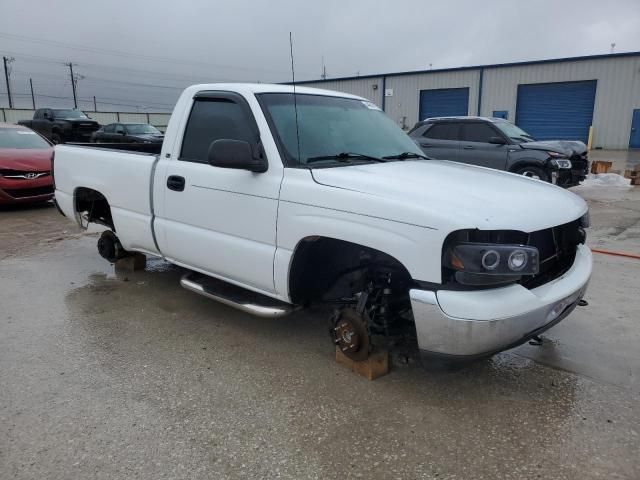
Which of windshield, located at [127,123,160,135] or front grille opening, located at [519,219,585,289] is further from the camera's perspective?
windshield, located at [127,123,160,135]

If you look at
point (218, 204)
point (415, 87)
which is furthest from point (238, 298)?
point (415, 87)

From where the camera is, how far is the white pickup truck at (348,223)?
8.73 feet

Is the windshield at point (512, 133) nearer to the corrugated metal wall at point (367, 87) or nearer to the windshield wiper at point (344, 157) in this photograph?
the windshield wiper at point (344, 157)

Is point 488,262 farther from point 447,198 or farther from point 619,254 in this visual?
point 619,254

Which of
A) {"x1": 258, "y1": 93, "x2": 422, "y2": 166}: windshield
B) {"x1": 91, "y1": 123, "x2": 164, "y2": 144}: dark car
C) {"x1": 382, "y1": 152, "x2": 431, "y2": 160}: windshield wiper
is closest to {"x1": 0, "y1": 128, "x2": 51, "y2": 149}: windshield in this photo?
{"x1": 258, "y1": 93, "x2": 422, "y2": 166}: windshield

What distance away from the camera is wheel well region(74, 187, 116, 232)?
5.53m

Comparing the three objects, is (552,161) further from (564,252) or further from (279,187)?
(279,187)

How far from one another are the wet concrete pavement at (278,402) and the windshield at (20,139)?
22.8 feet

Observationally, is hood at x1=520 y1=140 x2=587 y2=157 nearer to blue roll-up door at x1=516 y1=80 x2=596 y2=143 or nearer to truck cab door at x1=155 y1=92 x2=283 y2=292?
truck cab door at x1=155 y1=92 x2=283 y2=292

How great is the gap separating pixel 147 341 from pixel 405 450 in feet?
7.32

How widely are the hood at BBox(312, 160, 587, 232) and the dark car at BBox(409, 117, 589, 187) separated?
7.76 metres

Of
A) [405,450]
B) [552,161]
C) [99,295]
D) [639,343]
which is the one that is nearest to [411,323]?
[405,450]

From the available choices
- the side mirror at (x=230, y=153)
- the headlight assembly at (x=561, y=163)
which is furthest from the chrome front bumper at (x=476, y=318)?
the headlight assembly at (x=561, y=163)

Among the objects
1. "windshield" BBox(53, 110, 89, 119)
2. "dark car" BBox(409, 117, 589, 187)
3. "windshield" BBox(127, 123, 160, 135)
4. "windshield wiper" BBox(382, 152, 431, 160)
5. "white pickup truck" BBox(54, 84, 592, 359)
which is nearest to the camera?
"white pickup truck" BBox(54, 84, 592, 359)
